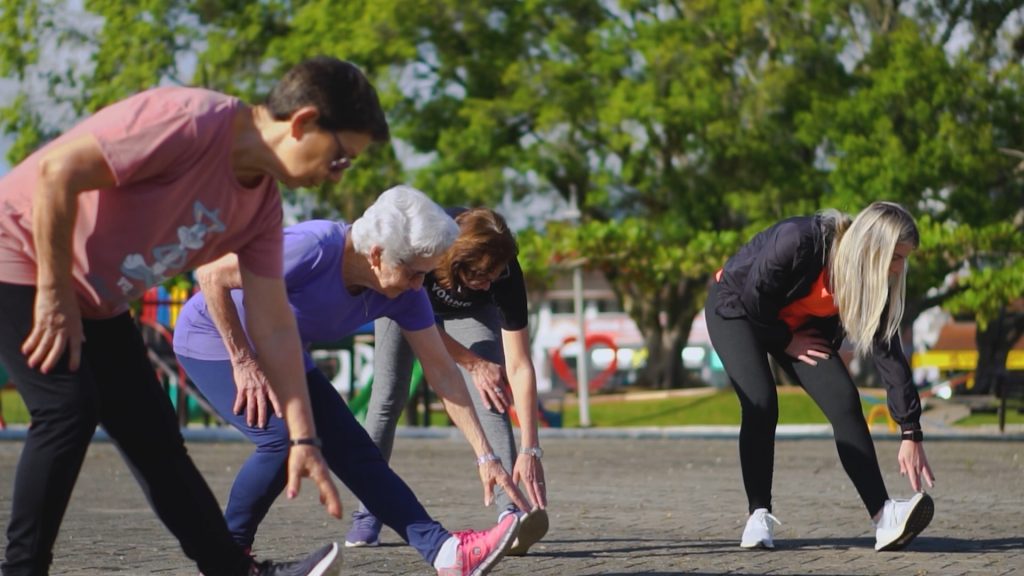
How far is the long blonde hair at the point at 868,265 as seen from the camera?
646 cm

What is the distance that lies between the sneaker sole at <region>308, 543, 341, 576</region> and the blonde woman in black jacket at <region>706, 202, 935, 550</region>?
8.69 ft

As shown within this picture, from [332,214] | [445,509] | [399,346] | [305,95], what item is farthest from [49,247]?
[332,214]

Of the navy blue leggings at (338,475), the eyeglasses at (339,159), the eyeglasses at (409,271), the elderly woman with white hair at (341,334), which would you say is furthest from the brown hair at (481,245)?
the eyeglasses at (339,159)

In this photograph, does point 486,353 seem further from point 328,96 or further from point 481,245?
point 328,96

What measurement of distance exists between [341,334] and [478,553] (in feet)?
3.15

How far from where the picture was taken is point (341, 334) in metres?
5.49

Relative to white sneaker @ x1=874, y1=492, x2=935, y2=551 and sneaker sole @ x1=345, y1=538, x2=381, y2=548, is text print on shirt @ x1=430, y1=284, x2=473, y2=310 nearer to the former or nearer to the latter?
sneaker sole @ x1=345, y1=538, x2=381, y2=548

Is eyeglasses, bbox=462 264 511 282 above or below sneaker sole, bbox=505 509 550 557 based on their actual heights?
above

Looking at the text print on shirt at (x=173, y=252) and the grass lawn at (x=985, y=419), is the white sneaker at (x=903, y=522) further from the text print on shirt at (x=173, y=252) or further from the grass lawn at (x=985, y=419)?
the grass lawn at (x=985, y=419)

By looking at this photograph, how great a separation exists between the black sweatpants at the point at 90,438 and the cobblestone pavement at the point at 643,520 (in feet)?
4.96

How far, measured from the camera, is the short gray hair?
4871mm

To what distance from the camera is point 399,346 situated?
708cm

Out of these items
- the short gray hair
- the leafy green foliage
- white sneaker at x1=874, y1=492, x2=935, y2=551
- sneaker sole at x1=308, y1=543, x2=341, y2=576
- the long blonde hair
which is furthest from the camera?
the leafy green foliage

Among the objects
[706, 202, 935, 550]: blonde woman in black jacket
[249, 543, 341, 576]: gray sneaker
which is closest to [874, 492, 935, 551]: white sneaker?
[706, 202, 935, 550]: blonde woman in black jacket
